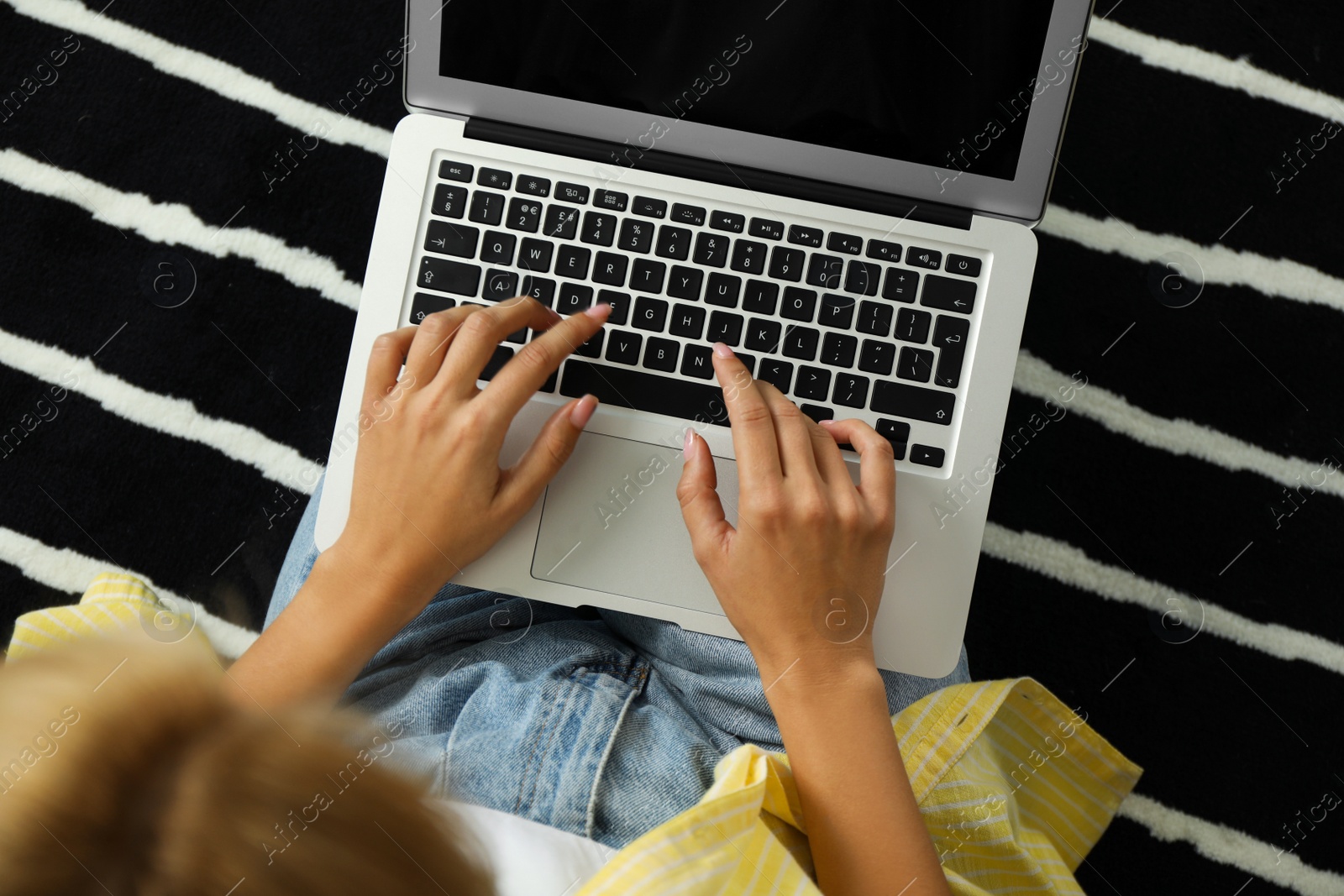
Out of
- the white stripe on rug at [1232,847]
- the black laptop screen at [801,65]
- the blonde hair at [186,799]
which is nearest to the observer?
the blonde hair at [186,799]

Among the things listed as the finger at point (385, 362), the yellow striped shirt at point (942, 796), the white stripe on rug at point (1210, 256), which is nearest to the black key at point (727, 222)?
the finger at point (385, 362)

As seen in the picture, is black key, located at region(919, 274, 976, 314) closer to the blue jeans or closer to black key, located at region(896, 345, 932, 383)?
black key, located at region(896, 345, 932, 383)

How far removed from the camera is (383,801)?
442 millimetres

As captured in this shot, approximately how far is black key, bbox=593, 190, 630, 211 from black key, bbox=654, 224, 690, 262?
0.10 ft

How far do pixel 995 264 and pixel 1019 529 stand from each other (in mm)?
399

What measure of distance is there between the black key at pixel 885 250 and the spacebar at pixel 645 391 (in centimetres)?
15

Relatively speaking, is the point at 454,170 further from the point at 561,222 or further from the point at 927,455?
the point at 927,455

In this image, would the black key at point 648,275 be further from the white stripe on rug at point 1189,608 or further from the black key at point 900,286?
the white stripe on rug at point 1189,608

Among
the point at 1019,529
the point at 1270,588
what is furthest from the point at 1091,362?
the point at 1270,588

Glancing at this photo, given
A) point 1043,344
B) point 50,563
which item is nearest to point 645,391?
point 1043,344

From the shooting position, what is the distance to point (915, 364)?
585 mm

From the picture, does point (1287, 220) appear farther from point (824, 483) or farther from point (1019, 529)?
point (824, 483)

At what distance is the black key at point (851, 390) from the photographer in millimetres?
586

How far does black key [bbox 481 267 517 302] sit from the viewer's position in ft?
1.95
